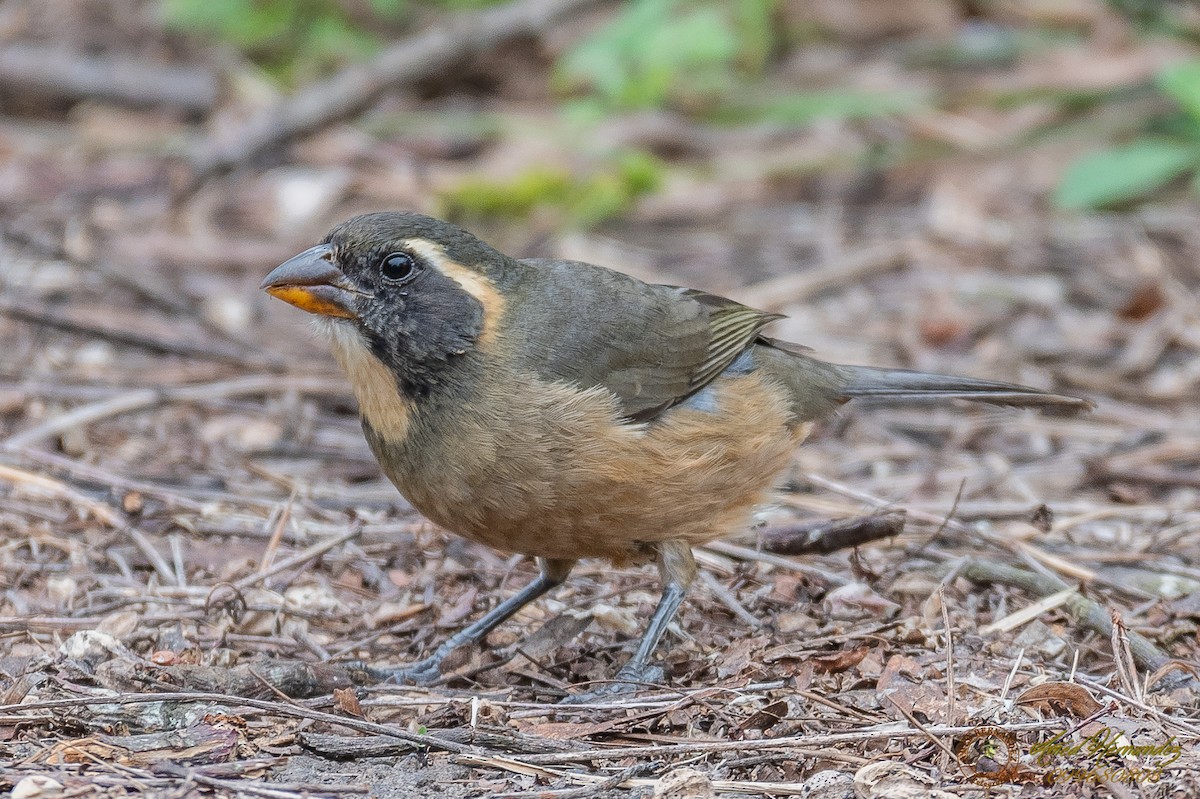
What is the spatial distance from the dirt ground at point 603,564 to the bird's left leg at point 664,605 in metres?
0.16

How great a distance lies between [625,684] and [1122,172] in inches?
238

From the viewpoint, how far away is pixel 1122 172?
29.4 ft

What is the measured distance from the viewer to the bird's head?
471 cm

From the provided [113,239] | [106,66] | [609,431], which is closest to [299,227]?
[113,239]

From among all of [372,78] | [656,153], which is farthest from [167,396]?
[656,153]

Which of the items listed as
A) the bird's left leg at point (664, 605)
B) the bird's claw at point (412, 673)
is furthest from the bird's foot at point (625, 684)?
the bird's claw at point (412, 673)

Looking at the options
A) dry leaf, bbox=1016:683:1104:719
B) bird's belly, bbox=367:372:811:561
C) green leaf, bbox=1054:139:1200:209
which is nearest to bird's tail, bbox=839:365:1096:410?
bird's belly, bbox=367:372:811:561

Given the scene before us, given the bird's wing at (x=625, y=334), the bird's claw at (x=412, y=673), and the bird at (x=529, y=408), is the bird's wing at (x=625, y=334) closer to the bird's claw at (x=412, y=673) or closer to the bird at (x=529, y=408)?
the bird at (x=529, y=408)

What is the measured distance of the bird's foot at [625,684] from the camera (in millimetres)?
4379

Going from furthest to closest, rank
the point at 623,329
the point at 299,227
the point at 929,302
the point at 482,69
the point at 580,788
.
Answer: the point at 482,69 → the point at 299,227 → the point at 929,302 → the point at 623,329 → the point at 580,788

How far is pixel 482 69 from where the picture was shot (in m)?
11.7

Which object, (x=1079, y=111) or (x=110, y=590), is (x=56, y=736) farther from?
(x=1079, y=111)

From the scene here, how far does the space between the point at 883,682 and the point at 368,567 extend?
2176 millimetres

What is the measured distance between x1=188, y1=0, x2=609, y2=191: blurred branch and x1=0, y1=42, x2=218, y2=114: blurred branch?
118 centimetres
